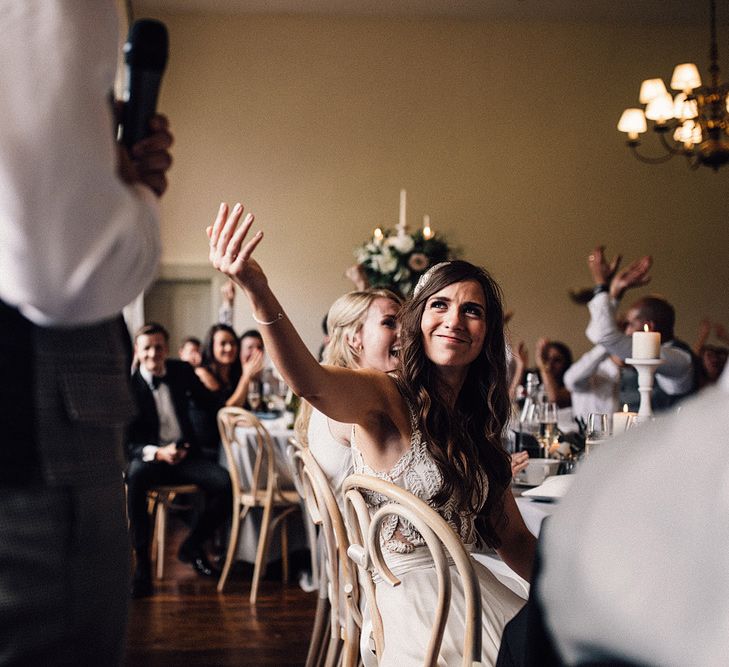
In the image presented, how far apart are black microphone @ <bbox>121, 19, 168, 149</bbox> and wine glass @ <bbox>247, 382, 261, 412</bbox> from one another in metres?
5.22

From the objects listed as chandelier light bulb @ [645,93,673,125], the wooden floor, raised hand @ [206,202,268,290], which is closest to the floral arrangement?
chandelier light bulb @ [645,93,673,125]

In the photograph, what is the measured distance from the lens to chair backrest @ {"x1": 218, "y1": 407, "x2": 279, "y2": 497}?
4867mm

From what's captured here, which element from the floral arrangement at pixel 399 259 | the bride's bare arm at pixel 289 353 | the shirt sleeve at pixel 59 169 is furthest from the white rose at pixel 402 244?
the shirt sleeve at pixel 59 169

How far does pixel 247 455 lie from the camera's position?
5.26 meters

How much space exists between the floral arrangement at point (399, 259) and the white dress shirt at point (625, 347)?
204cm

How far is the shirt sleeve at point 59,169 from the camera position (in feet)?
2.91

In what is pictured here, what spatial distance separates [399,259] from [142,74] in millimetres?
6113

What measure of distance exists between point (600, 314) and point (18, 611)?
4496mm

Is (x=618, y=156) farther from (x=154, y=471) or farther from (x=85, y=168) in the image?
(x=85, y=168)

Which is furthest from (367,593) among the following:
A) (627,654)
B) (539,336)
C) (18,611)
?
(539,336)

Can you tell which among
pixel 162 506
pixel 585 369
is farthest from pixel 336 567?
pixel 585 369

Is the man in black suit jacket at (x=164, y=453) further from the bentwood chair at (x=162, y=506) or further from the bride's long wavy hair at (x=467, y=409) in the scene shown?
the bride's long wavy hair at (x=467, y=409)

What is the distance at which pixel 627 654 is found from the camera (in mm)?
781

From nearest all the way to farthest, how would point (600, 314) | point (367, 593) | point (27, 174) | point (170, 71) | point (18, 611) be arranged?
point (27, 174)
point (18, 611)
point (367, 593)
point (600, 314)
point (170, 71)
